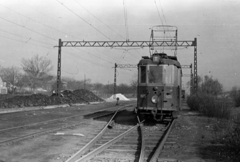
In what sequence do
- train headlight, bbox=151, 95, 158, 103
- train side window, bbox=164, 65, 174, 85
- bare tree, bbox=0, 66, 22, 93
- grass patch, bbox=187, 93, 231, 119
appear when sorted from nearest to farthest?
train headlight, bbox=151, 95, 158, 103
train side window, bbox=164, 65, 174, 85
grass patch, bbox=187, 93, 231, 119
bare tree, bbox=0, 66, 22, 93

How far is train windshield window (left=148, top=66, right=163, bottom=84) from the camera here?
13587 mm

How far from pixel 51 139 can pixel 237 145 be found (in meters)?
5.94

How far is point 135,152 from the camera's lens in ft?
24.8

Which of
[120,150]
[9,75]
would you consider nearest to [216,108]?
[120,150]

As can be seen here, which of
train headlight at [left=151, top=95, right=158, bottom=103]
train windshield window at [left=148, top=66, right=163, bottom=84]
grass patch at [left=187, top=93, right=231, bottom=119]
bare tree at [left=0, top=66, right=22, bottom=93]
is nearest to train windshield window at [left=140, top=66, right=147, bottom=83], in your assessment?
train windshield window at [left=148, top=66, right=163, bottom=84]

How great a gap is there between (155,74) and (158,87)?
67cm

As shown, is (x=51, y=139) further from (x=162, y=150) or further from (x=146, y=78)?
A: (x=146, y=78)

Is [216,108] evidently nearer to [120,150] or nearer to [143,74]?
[143,74]

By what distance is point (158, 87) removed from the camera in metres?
13.5

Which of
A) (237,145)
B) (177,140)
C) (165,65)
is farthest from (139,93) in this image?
(237,145)

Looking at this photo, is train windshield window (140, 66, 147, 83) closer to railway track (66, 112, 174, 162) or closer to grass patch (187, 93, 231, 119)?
railway track (66, 112, 174, 162)

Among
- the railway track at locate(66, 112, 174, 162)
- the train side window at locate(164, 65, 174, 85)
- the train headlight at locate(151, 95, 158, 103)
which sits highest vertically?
the train side window at locate(164, 65, 174, 85)

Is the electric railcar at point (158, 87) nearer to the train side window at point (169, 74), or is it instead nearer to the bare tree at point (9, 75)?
the train side window at point (169, 74)

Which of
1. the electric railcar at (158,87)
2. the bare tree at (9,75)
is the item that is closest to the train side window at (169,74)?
the electric railcar at (158,87)
